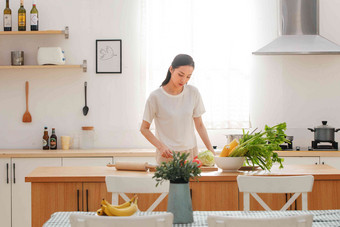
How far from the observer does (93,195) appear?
2.81 m

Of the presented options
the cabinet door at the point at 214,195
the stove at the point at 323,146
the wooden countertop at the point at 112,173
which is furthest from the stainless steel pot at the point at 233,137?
the cabinet door at the point at 214,195

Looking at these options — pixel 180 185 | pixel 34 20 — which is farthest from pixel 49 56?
pixel 180 185

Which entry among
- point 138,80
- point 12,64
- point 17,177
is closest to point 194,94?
point 138,80

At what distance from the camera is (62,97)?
16.1 feet

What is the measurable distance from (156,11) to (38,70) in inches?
53.9

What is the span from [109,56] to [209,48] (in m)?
1.03

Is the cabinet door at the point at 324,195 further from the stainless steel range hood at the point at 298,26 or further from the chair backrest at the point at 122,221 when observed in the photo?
the stainless steel range hood at the point at 298,26

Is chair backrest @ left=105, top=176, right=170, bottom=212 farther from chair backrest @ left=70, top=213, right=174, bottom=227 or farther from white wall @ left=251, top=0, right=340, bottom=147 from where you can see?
white wall @ left=251, top=0, right=340, bottom=147

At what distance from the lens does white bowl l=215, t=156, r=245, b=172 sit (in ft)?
9.43

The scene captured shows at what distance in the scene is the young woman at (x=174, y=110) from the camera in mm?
3275

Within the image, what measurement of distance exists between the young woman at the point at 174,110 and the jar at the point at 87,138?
164 cm

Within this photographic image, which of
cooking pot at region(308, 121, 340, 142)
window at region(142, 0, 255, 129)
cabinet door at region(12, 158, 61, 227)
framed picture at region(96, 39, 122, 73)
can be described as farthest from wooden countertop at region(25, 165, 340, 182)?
framed picture at region(96, 39, 122, 73)

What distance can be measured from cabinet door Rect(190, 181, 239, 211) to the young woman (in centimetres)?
48

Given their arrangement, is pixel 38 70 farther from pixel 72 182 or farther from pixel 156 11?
pixel 72 182
